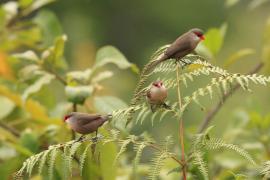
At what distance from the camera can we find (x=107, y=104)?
2018 millimetres

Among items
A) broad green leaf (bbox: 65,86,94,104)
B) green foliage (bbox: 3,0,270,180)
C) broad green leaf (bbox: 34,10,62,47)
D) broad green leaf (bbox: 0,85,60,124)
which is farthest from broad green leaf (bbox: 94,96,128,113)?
broad green leaf (bbox: 34,10,62,47)

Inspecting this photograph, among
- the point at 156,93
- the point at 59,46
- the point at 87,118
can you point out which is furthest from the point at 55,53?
the point at 156,93

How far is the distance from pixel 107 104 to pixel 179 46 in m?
0.54

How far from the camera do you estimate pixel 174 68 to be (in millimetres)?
1544

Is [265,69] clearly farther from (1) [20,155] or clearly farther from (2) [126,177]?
(1) [20,155]

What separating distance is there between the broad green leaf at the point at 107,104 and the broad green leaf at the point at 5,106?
316 mm

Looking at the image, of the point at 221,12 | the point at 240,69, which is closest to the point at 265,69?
the point at 240,69

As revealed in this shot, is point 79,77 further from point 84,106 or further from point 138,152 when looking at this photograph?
point 138,152

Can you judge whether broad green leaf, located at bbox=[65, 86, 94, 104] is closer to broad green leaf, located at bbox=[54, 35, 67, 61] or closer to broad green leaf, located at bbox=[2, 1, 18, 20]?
broad green leaf, located at bbox=[54, 35, 67, 61]

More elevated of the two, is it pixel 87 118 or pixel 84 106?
pixel 84 106

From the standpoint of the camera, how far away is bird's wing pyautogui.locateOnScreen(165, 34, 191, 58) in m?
1.52

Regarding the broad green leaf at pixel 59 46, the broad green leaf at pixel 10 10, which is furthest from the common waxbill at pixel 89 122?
the broad green leaf at pixel 10 10

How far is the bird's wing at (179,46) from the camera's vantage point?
4.98 feet

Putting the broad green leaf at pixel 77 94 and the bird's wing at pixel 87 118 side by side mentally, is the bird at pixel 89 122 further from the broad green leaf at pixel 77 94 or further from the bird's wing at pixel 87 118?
the broad green leaf at pixel 77 94
